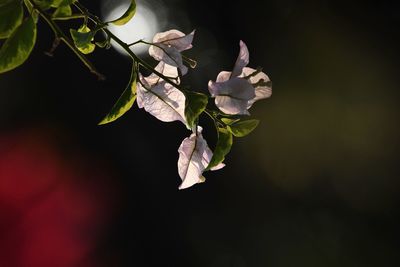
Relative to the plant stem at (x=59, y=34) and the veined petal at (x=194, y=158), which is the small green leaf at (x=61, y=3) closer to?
the plant stem at (x=59, y=34)

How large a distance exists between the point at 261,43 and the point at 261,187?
861 millimetres

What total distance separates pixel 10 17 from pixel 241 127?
18 centimetres

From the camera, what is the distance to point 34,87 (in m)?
3.89

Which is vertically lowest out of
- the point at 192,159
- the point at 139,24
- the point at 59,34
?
the point at 139,24

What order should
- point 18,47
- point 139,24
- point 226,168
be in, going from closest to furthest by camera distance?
point 18,47 → point 226,168 → point 139,24

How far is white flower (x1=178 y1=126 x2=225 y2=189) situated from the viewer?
0.49 metres

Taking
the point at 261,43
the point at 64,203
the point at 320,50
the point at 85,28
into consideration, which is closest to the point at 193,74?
the point at 261,43

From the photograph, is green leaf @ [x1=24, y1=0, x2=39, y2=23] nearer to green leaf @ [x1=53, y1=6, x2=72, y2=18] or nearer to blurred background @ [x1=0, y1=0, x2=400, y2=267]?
green leaf @ [x1=53, y1=6, x2=72, y2=18]

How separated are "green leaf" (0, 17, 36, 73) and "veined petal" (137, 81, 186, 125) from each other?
91 millimetres

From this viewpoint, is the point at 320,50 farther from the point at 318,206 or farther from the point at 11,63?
the point at 11,63

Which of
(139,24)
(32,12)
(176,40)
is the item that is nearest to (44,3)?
(32,12)

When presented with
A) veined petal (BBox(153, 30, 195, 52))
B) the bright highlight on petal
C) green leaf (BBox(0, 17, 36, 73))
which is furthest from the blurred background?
green leaf (BBox(0, 17, 36, 73))

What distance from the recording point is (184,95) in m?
0.47

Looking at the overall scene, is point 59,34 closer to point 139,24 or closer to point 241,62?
point 241,62
